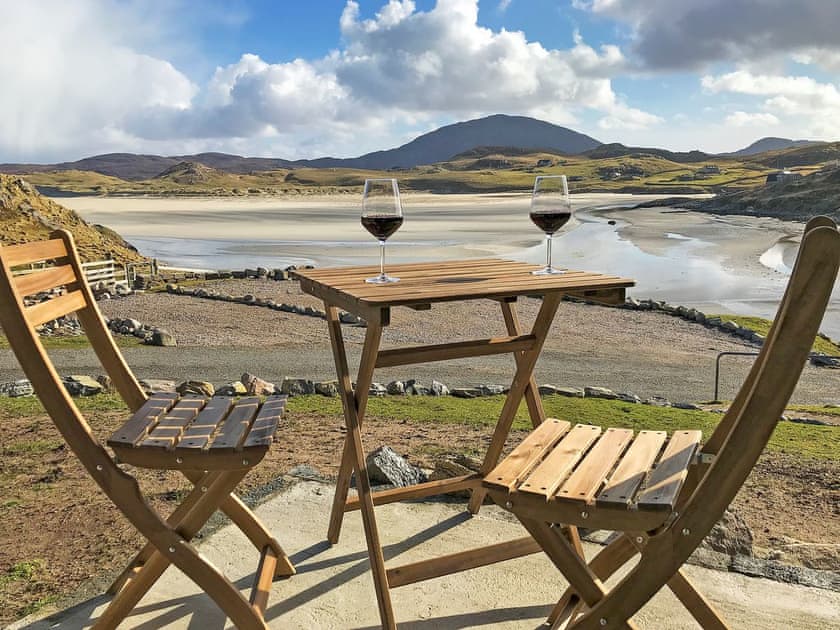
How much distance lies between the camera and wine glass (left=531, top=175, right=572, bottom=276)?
3.06 m

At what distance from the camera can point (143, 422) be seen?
2676 mm

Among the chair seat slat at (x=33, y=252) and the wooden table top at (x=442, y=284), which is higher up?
the chair seat slat at (x=33, y=252)

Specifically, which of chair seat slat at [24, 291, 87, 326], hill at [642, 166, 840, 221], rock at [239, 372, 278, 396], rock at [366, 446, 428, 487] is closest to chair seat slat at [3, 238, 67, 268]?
chair seat slat at [24, 291, 87, 326]

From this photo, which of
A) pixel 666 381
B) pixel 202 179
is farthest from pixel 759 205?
pixel 202 179

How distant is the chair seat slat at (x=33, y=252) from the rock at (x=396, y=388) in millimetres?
5821

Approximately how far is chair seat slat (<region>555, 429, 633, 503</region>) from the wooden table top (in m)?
0.56

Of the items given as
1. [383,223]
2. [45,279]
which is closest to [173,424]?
[45,279]

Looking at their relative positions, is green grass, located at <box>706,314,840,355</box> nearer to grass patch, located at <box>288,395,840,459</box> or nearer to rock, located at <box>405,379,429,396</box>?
grass patch, located at <box>288,395,840,459</box>

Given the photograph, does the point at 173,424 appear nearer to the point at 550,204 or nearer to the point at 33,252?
the point at 33,252

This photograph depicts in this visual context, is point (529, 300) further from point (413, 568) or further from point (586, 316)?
point (413, 568)

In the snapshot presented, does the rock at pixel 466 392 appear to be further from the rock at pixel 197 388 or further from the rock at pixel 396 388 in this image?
the rock at pixel 197 388

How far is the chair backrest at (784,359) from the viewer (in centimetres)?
172

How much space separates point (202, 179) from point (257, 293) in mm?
152858

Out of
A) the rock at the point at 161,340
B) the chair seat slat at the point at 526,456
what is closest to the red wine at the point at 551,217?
the chair seat slat at the point at 526,456
